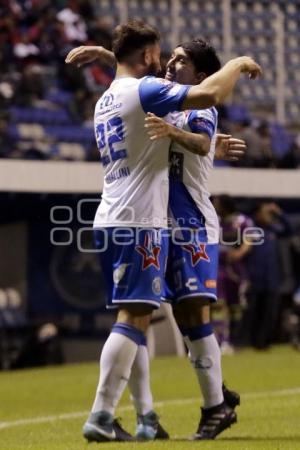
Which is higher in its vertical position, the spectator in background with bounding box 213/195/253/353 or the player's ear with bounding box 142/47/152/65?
the player's ear with bounding box 142/47/152/65

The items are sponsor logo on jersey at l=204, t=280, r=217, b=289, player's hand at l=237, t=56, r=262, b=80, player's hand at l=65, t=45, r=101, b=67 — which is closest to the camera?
player's hand at l=237, t=56, r=262, b=80

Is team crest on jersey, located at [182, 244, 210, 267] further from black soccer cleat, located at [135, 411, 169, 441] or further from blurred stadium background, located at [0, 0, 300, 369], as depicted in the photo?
blurred stadium background, located at [0, 0, 300, 369]

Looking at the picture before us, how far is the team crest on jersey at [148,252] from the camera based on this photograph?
652cm

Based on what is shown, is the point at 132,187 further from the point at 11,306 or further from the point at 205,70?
the point at 11,306

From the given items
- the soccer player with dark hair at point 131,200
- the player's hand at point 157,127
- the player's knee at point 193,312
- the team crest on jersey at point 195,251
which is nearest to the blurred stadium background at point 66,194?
the player's knee at point 193,312

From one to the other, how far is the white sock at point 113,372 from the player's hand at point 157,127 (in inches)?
38.4

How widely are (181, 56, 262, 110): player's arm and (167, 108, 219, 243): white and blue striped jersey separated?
0.47 m

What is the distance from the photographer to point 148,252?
6.54 m

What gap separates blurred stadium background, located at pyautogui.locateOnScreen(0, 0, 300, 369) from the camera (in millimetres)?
17594

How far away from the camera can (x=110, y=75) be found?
A: 871 inches

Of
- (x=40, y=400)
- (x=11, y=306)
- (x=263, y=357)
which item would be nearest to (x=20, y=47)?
(x=11, y=306)

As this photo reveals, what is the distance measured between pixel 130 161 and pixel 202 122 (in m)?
0.43

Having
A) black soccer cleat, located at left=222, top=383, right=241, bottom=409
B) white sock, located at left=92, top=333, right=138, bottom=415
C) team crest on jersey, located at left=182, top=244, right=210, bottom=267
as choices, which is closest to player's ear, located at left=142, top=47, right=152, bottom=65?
team crest on jersey, located at left=182, top=244, right=210, bottom=267

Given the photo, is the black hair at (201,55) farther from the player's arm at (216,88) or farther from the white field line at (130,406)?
the white field line at (130,406)
